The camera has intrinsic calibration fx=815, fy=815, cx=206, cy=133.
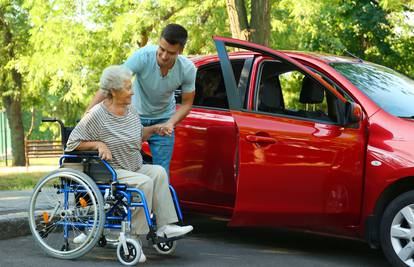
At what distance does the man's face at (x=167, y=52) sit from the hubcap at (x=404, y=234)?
6.44 ft

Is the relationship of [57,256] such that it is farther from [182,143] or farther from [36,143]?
[36,143]

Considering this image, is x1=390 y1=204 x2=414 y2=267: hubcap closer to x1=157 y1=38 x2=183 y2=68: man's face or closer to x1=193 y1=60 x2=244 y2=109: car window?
x1=193 y1=60 x2=244 y2=109: car window

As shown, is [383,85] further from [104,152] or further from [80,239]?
[80,239]

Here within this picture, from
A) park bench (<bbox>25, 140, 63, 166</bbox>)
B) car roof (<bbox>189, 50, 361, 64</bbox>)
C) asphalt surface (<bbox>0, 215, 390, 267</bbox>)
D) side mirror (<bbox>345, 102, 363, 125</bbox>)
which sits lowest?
park bench (<bbox>25, 140, 63, 166</bbox>)

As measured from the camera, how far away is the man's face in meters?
5.95

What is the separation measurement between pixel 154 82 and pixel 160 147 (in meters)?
0.52

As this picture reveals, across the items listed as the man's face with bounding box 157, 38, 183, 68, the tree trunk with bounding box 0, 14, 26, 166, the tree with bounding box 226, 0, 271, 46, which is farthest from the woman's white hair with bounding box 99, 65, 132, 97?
the tree trunk with bounding box 0, 14, 26, 166

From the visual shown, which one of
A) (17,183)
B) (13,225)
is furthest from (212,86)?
(17,183)

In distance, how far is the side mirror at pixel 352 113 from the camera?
18.4ft

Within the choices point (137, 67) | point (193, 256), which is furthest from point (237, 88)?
point (193, 256)

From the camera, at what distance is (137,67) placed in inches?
239

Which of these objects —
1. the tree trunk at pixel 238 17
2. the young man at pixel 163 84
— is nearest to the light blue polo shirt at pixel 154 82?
the young man at pixel 163 84

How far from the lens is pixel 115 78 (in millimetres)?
5797

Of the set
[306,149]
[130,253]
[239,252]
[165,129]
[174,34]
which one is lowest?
[239,252]
